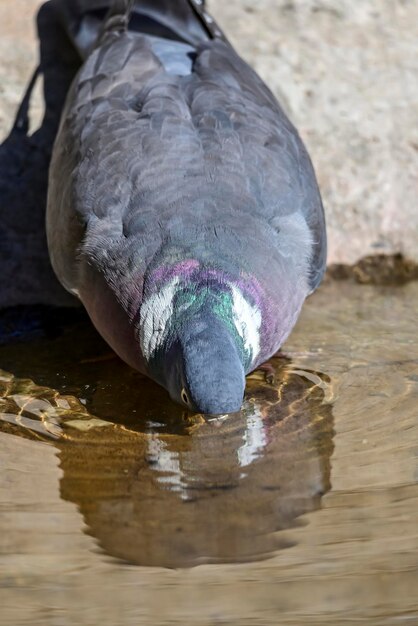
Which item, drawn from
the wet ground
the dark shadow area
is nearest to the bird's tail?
the dark shadow area

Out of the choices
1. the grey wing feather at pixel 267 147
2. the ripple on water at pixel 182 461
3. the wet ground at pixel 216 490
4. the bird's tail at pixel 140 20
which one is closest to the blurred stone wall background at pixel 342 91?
the bird's tail at pixel 140 20

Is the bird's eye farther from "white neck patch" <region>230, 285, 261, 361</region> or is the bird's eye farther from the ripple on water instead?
"white neck patch" <region>230, 285, 261, 361</region>

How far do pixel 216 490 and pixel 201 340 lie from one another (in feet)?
1.96

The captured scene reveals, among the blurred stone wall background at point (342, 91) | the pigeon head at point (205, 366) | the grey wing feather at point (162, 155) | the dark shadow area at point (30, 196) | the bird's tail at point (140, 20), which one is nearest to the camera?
the pigeon head at point (205, 366)

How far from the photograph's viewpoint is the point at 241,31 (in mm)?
7141

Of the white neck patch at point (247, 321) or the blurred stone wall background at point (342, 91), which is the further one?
the blurred stone wall background at point (342, 91)

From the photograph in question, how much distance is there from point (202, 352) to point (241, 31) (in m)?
3.42

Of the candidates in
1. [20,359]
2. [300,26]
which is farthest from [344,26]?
[20,359]

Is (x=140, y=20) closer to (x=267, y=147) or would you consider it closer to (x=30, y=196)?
(x=30, y=196)

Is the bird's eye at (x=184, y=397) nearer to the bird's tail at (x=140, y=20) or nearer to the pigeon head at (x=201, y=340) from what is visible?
the pigeon head at (x=201, y=340)

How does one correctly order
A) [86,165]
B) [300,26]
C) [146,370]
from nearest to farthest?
[146,370] < [86,165] < [300,26]

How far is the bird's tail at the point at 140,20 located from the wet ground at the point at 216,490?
1896mm

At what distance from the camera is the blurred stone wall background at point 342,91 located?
6.80 metres

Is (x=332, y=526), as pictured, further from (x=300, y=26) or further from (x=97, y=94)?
(x=300, y=26)
